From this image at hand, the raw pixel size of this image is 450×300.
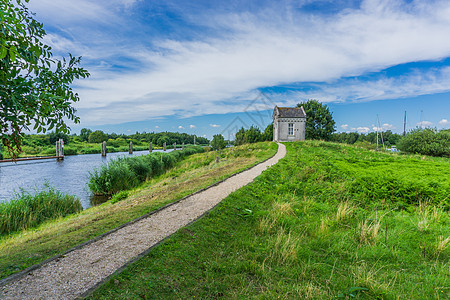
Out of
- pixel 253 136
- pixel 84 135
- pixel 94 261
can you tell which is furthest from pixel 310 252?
pixel 84 135

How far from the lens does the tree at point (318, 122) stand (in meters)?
44.9

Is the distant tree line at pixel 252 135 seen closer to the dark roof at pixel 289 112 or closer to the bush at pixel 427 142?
the dark roof at pixel 289 112

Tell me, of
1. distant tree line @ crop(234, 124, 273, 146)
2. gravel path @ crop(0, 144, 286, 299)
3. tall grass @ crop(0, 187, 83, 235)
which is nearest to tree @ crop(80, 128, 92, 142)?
distant tree line @ crop(234, 124, 273, 146)

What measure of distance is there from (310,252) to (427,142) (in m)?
30.5

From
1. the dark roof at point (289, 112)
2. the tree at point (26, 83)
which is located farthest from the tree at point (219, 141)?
the tree at point (26, 83)

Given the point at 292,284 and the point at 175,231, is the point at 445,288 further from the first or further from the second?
the point at 175,231

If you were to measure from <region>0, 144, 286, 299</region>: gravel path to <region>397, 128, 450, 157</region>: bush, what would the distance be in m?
30.3

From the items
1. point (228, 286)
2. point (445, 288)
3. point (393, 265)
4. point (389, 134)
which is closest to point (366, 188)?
point (393, 265)

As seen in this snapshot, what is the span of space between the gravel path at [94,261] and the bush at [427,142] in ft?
99.3

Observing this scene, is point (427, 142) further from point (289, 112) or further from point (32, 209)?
point (32, 209)

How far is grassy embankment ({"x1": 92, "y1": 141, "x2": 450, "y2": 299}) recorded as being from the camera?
3.57 m

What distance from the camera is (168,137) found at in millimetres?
104438

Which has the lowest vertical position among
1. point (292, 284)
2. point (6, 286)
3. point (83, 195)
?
point (83, 195)

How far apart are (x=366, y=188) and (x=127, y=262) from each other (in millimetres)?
8075
